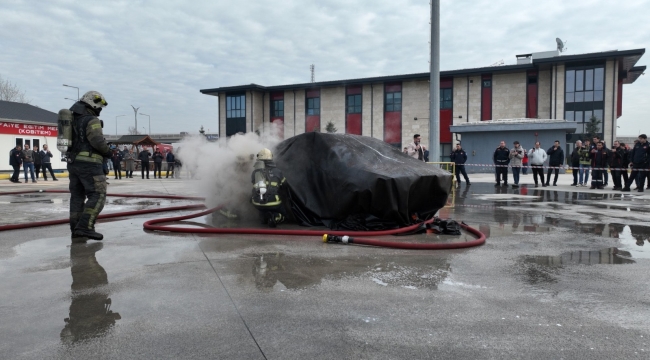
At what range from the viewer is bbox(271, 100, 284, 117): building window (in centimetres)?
4794

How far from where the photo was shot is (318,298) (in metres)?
3.65

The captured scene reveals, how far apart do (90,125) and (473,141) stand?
25.6m

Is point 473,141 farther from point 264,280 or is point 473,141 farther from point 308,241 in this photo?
point 264,280

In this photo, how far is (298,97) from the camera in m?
47.0

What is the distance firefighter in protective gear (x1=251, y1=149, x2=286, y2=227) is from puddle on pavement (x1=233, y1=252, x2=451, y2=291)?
154 cm

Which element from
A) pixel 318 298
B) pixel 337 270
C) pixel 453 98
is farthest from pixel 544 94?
pixel 318 298

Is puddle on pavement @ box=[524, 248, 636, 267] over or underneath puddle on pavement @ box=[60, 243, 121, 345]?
over

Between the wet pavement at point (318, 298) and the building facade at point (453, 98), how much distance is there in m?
28.8

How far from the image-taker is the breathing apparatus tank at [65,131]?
18.7 ft

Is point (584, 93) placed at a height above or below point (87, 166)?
above

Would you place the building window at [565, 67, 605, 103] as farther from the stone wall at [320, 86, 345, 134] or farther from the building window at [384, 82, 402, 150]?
the stone wall at [320, 86, 345, 134]

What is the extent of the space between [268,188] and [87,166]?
248 centimetres

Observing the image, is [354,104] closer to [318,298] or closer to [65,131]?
[65,131]

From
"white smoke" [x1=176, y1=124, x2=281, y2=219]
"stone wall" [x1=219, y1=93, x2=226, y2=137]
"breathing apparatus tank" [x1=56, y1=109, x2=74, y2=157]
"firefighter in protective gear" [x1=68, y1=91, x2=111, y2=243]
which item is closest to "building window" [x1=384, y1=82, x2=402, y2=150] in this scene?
"stone wall" [x1=219, y1=93, x2=226, y2=137]
